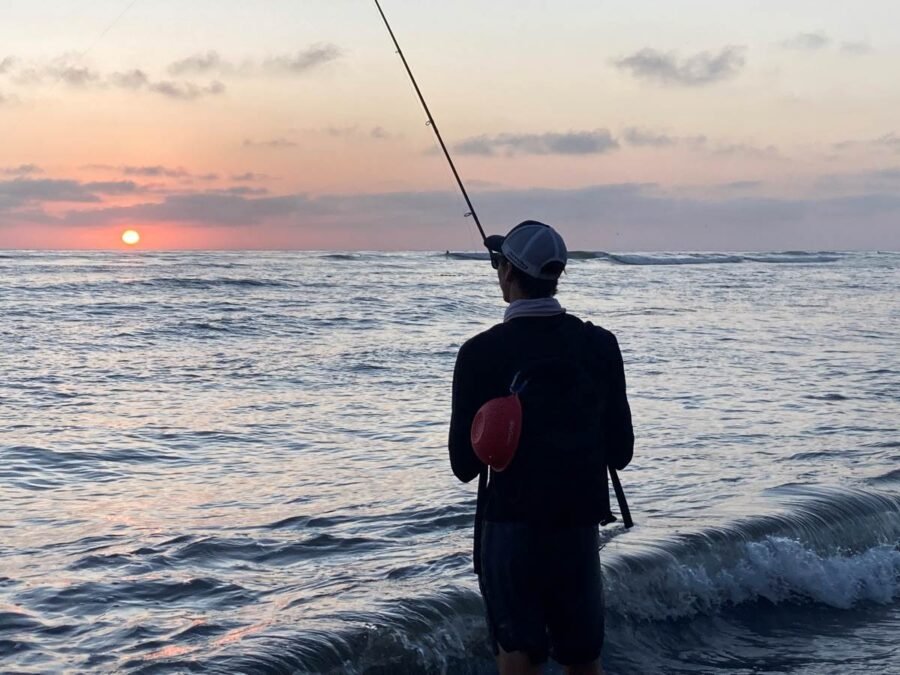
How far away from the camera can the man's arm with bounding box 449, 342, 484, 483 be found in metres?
3.00

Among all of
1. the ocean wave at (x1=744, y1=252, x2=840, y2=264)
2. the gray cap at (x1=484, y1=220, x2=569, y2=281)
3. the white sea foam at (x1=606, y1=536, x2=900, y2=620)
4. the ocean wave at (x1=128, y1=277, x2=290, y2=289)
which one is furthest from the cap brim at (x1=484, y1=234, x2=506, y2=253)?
the ocean wave at (x1=744, y1=252, x2=840, y2=264)

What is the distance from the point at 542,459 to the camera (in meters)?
2.99

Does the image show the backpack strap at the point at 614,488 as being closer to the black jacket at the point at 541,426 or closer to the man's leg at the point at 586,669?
the black jacket at the point at 541,426

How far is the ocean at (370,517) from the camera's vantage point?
5.18 meters

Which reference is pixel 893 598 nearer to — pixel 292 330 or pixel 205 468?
pixel 205 468

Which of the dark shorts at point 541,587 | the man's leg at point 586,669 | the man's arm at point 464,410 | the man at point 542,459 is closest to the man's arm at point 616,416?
the man at point 542,459

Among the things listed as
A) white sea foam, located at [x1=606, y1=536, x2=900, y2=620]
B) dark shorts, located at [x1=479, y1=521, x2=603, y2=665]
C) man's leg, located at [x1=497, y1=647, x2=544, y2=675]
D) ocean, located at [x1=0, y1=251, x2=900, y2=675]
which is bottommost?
white sea foam, located at [x1=606, y1=536, x2=900, y2=620]

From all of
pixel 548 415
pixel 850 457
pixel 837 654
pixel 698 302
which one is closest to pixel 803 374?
pixel 850 457

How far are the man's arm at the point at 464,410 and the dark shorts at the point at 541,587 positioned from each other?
0.65ft

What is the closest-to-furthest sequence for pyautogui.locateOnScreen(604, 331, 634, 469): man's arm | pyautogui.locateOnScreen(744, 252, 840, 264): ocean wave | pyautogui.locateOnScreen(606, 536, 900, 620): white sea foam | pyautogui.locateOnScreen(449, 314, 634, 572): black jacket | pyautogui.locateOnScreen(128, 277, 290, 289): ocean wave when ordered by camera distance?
pyautogui.locateOnScreen(449, 314, 634, 572): black jacket → pyautogui.locateOnScreen(604, 331, 634, 469): man's arm → pyautogui.locateOnScreen(606, 536, 900, 620): white sea foam → pyautogui.locateOnScreen(128, 277, 290, 289): ocean wave → pyautogui.locateOnScreen(744, 252, 840, 264): ocean wave

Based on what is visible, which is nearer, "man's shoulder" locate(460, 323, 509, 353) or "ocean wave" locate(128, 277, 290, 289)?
"man's shoulder" locate(460, 323, 509, 353)

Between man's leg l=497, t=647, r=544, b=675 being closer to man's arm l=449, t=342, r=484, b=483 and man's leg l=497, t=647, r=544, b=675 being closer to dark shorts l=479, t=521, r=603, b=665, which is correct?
dark shorts l=479, t=521, r=603, b=665

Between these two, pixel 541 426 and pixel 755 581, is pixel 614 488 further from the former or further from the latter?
pixel 755 581

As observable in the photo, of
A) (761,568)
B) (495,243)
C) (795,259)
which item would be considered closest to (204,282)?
(761,568)
